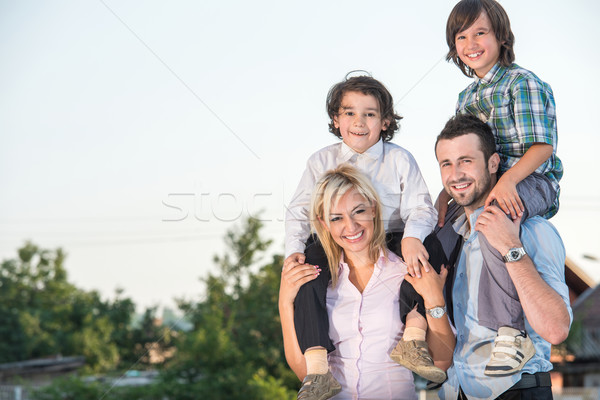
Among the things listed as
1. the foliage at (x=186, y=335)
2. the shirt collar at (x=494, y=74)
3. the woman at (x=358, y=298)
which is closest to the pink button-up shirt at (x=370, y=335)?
the woman at (x=358, y=298)

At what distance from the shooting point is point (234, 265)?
37.2 feet

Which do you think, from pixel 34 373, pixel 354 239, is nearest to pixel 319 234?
pixel 354 239

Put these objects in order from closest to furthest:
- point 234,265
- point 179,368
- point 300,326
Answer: point 300,326 → point 179,368 → point 234,265

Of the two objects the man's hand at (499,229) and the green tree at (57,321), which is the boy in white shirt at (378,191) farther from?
the green tree at (57,321)

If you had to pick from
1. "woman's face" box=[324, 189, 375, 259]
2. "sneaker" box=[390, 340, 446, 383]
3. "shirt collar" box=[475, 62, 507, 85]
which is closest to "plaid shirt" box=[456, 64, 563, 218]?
"shirt collar" box=[475, 62, 507, 85]

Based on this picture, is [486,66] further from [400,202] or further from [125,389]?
[125,389]

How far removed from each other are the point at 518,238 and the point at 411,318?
416mm

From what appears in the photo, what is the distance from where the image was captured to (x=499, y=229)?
217cm

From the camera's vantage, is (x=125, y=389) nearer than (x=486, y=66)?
No

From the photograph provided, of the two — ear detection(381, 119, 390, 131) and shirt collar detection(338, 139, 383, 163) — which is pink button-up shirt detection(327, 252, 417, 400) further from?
ear detection(381, 119, 390, 131)

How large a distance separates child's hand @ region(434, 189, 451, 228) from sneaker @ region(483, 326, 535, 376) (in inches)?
19.7

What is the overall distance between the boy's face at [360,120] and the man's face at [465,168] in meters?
0.26

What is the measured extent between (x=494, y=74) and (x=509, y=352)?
0.94 metres

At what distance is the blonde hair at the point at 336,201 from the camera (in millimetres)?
2359
